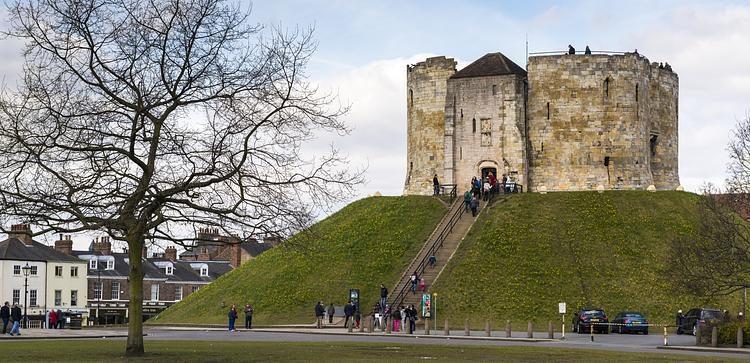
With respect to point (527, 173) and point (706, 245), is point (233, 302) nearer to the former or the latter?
point (527, 173)

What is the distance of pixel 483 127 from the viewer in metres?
76.7

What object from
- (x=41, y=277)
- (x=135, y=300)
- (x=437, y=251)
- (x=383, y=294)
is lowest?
(x=383, y=294)

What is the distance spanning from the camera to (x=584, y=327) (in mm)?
53656

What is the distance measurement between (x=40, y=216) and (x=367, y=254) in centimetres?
3955

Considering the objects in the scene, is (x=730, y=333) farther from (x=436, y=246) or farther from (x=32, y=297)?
(x=32, y=297)

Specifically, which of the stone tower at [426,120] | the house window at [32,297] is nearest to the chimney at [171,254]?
the house window at [32,297]

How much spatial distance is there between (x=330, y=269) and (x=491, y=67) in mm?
20115

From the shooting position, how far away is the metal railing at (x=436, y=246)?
60.6 meters

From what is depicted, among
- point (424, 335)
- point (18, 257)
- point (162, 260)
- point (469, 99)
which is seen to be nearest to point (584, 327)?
point (424, 335)

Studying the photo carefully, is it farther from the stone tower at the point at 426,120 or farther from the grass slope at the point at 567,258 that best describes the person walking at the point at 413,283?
the stone tower at the point at 426,120

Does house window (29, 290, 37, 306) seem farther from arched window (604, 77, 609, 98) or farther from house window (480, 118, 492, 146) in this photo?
arched window (604, 77, 609, 98)

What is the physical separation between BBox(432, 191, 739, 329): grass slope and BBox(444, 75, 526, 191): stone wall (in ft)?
12.3

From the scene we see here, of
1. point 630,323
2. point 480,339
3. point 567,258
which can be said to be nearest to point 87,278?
point 567,258

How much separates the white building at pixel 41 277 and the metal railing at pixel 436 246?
38.2 m
